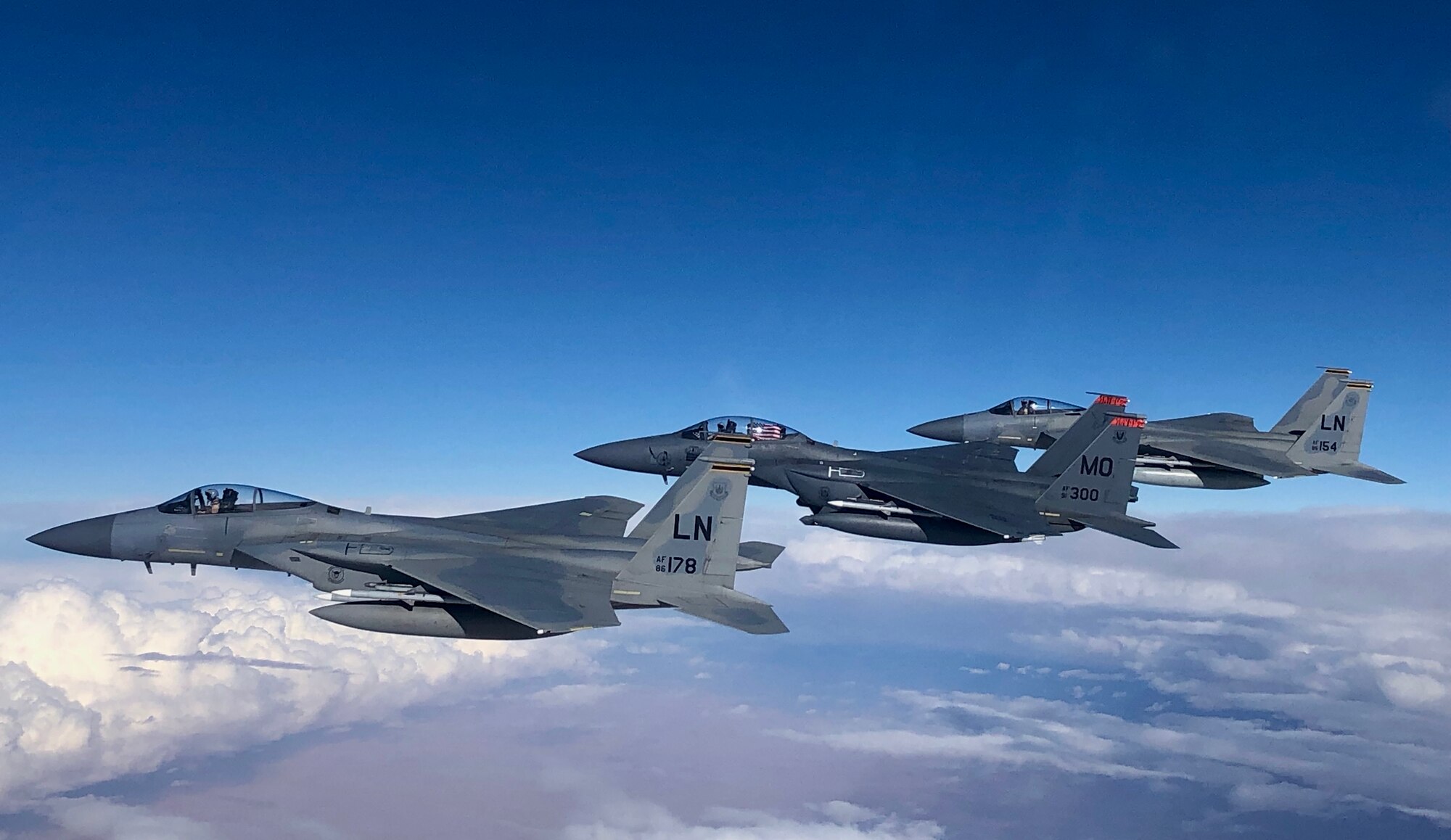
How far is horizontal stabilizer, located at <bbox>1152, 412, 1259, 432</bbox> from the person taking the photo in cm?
2942

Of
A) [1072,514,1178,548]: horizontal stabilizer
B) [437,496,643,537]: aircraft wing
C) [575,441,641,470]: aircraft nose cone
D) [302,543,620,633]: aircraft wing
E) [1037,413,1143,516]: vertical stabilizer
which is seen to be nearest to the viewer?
[302,543,620,633]: aircraft wing

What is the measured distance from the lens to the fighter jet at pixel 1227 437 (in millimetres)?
28250

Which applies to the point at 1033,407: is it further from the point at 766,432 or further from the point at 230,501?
the point at 230,501

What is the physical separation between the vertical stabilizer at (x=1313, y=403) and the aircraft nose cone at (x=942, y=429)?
35.1ft

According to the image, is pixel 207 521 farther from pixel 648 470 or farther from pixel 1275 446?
pixel 1275 446

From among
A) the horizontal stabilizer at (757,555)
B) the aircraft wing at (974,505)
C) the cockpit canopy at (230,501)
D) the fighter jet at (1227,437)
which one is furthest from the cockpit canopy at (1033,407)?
the cockpit canopy at (230,501)

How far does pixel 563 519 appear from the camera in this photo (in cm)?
2080

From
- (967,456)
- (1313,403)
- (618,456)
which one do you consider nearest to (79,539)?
(618,456)

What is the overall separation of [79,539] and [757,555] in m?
12.7

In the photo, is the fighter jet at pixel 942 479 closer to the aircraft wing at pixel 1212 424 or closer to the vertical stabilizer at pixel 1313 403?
the aircraft wing at pixel 1212 424

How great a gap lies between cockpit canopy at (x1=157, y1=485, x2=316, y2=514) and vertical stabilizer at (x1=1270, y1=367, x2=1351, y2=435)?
93.2 ft

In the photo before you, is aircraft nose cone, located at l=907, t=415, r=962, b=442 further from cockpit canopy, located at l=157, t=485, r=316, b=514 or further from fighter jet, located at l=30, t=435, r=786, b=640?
cockpit canopy, located at l=157, t=485, r=316, b=514

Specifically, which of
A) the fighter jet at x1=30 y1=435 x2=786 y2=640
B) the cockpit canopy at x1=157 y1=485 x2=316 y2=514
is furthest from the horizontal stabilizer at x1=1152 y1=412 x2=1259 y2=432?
the cockpit canopy at x1=157 y1=485 x2=316 y2=514

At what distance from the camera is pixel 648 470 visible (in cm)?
2553
